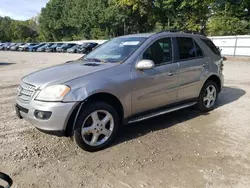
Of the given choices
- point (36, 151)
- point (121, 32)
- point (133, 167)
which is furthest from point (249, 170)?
point (121, 32)

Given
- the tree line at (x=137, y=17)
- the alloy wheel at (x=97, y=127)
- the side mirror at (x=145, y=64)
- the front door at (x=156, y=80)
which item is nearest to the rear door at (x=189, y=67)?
the front door at (x=156, y=80)

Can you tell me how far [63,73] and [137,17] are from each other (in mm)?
43979

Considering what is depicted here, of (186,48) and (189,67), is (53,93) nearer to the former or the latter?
(189,67)

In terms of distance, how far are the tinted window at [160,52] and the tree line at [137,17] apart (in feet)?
61.7

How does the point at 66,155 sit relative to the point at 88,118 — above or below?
below

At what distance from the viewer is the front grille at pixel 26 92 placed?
3.58 meters

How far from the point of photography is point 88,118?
12.1 feet

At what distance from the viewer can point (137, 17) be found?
149 feet

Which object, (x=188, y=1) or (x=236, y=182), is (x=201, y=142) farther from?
(x=188, y=1)

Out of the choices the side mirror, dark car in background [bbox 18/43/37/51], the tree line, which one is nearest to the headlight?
the side mirror

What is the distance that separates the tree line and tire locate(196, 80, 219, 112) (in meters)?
17.7

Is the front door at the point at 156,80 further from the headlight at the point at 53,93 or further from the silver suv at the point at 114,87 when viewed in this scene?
the headlight at the point at 53,93

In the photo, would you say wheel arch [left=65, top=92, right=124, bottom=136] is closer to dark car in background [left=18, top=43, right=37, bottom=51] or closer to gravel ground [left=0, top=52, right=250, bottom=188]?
gravel ground [left=0, top=52, right=250, bottom=188]

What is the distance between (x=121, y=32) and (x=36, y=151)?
4825cm
